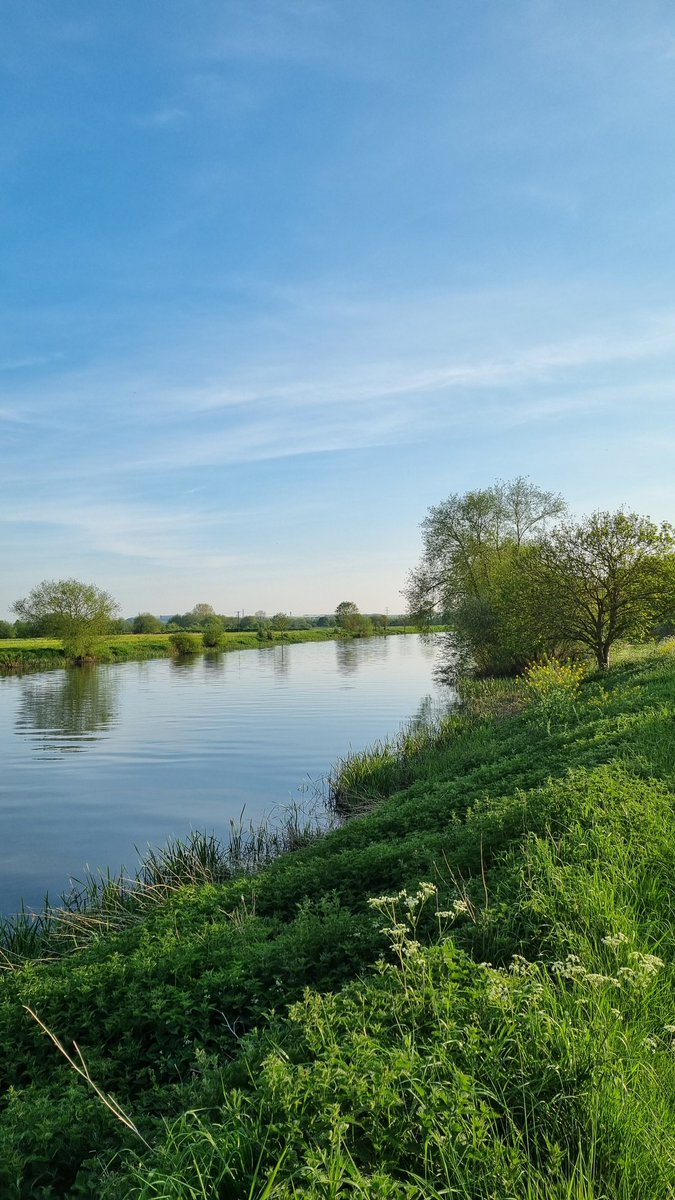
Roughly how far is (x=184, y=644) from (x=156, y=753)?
217 ft

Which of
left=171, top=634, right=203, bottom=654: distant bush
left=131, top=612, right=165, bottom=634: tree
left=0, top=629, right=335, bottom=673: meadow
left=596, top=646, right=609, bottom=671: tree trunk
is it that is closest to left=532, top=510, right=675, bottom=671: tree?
left=596, top=646, right=609, bottom=671: tree trunk

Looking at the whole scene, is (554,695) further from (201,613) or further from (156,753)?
(201,613)

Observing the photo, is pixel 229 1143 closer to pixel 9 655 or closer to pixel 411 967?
pixel 411 967

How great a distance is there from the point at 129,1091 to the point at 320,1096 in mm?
2425

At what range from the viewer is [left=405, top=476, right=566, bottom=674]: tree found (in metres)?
39.6

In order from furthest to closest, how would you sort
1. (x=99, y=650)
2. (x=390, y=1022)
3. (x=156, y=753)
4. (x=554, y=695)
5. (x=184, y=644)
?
(x=184, y=644), (x=99, y=650), (x=156, y=753), (x=554, y=695), (x=390, y=1022)

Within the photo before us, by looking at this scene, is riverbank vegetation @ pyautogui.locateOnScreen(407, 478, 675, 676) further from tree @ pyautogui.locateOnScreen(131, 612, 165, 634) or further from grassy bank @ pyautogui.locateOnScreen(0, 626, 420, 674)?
tree @ pyautogui.locateOnScreen(131, 612, 165, 634)

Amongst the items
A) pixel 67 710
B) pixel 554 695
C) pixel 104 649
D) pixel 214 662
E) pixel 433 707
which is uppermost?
pixel 104 649

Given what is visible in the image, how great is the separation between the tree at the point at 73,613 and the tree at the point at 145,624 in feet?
125

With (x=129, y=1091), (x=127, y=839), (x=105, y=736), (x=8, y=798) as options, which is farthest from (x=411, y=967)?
(x=105, y=736)

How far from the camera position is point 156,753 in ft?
83.5

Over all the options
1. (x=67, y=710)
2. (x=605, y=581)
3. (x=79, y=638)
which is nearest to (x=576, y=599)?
(x=605, y=581)

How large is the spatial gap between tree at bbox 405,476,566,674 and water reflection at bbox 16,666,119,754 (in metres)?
19.6

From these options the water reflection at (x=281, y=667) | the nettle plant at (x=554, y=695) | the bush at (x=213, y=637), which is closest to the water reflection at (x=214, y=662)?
the bush at (x=213, y=637)
